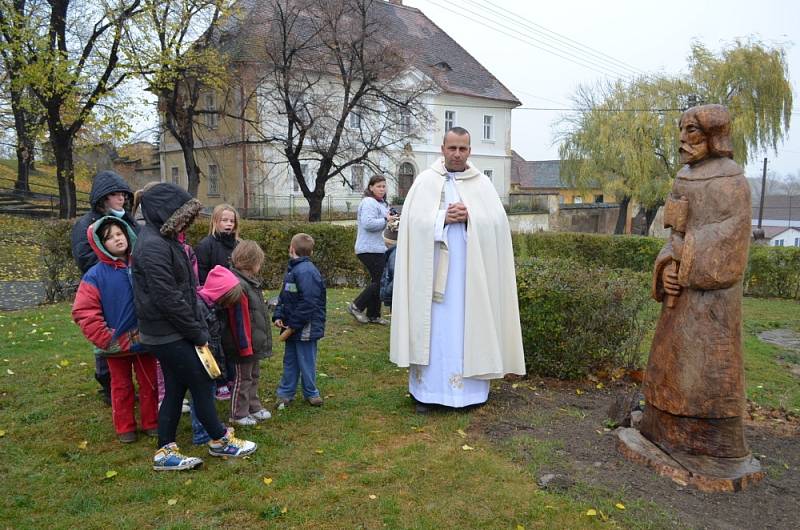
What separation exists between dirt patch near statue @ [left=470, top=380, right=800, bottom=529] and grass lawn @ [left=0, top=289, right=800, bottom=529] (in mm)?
104

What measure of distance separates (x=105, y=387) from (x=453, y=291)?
3.07 m

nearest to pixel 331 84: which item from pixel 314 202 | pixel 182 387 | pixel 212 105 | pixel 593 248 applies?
pixel 314 202

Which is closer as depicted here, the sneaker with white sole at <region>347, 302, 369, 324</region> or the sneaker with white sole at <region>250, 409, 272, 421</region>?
the sneaker with white sole at <region>250, 409, 272, 421</region>

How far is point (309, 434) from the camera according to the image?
461 cm

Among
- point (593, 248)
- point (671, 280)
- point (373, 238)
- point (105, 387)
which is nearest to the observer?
point (671, 280)

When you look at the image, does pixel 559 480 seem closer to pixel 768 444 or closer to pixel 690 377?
pixel 690 377

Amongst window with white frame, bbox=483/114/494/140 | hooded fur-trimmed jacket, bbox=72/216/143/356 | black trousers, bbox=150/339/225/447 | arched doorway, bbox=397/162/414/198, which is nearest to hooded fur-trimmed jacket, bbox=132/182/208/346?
black trousers, bbox=150/339/225/447

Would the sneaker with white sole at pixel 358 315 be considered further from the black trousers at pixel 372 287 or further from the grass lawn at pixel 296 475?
the grass lawn at pixel 296 475

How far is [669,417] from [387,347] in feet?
12.7

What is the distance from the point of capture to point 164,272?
146 inches

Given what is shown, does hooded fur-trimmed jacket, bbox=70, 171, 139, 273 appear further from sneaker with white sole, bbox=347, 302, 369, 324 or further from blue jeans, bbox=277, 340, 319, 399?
sneaker with white sole, bbox=347, 302, 369, 324

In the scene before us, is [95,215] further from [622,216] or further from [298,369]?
[622,216]

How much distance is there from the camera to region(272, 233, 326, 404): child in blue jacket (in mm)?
4898

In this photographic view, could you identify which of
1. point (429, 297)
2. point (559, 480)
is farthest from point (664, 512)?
point (429, 297)
